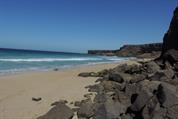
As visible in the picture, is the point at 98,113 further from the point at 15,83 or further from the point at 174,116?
A: the point at 15,83

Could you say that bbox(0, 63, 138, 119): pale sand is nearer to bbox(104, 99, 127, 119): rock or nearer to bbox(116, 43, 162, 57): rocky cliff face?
bbox(104, 99, 127, 119): rock

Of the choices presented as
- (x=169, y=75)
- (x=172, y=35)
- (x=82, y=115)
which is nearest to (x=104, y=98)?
(x=82, y=115)

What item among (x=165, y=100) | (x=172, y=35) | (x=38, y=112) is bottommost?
(x=38, y=112)

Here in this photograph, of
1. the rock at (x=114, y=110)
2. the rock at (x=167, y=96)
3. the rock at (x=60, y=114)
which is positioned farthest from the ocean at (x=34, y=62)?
the rock at (x=167, y=96)

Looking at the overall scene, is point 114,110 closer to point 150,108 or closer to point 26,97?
point 150,108

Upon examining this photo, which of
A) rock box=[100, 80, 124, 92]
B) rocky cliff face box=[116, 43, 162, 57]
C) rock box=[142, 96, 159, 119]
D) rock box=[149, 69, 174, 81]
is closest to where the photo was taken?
rock box=[142, 96, 159, 119]

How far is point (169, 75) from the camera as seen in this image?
38.3 ft

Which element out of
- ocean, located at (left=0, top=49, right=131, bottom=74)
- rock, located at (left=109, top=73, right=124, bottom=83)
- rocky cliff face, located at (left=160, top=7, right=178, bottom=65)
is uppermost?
rocky cliff face, located at (left=160, top=7, right=178, bottom=65)

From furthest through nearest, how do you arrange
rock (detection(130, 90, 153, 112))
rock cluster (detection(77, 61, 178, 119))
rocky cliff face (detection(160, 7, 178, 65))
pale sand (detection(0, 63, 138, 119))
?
rocky cliff face (detection(160, 7, 178, 65))
pale sand (detection(0, 63, 138, 119))
rock (detection(130, 90, 153, 112))
rock cluster (detection(77, 61, 178, 119))

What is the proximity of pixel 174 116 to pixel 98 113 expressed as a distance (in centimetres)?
203

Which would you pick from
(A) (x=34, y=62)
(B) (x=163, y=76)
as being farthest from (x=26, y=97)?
(A) (x=34, y=62)

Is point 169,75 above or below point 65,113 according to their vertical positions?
above

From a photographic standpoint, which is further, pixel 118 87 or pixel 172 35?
pixel 172 35

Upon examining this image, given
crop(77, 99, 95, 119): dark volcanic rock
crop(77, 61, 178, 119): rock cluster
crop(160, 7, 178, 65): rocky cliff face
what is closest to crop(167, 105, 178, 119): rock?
crop(77, 61, 178, 119): rock cluster
